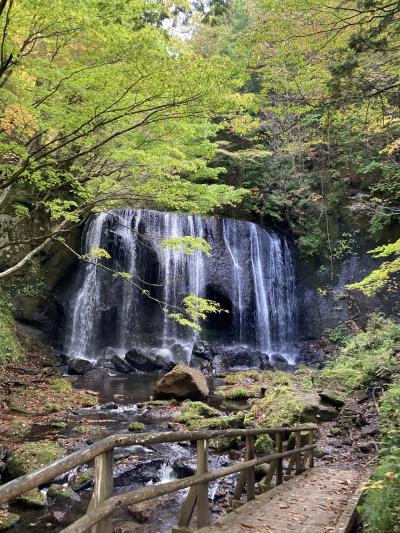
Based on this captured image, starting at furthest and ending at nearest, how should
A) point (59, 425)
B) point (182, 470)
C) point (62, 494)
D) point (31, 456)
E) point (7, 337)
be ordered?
point (7, 337)
point (59, 425)
point (182, 470)
point (31, 456)
point (62, 494)

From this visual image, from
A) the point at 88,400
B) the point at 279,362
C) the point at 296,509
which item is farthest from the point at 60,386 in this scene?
the point at 279,362

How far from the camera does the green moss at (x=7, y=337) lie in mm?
15930

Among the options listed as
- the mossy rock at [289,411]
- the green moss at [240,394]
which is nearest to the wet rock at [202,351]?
the green moss at [240,394]

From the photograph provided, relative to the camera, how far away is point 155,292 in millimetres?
22047

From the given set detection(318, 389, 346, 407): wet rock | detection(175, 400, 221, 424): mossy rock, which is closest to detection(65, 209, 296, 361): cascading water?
detection(175, 400, 221, 424): mossy rock

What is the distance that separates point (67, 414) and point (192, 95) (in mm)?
8431

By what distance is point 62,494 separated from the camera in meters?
6.36

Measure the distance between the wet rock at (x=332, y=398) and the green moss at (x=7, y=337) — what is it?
36.2 ft

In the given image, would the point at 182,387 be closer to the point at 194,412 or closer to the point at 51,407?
the point at 194,412

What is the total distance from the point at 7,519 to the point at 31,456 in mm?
1873

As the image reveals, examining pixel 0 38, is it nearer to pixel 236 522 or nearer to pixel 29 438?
pixel 236 522

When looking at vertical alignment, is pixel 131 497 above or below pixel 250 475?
above

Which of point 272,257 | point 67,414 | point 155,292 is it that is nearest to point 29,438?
point 67,414

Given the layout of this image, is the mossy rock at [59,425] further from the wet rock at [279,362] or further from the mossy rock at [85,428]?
the wet rock at [279,362]
